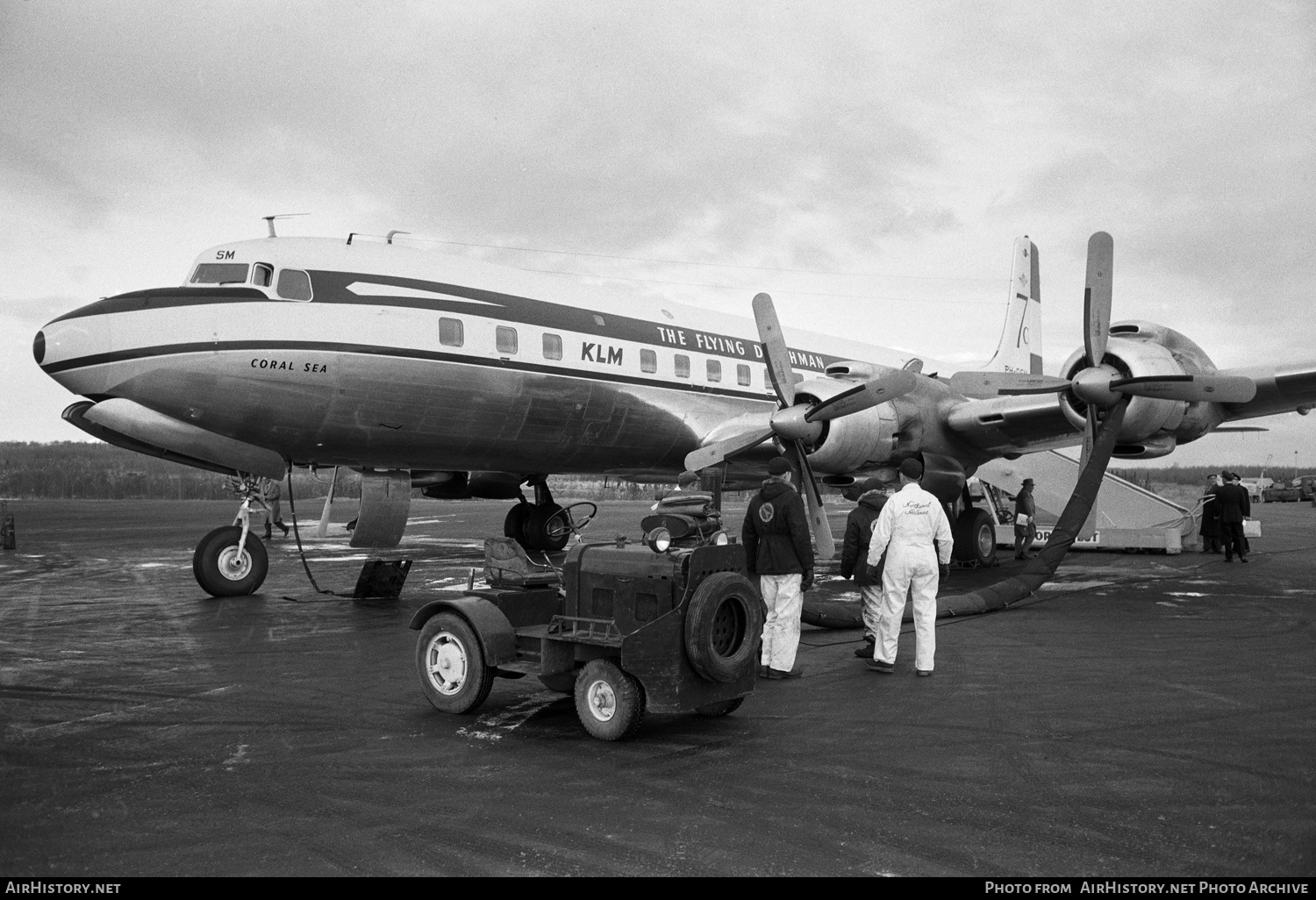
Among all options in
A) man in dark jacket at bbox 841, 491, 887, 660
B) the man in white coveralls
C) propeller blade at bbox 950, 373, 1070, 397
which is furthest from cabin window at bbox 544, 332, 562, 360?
the man in white coveralls

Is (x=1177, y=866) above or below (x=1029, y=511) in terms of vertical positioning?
below

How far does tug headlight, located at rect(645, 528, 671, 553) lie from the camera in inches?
222

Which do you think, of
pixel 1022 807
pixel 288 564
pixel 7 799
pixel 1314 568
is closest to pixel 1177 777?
pixel 1022 807

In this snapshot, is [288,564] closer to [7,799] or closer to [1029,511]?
[7,799]

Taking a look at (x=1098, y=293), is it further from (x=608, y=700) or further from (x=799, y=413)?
(x=608, y=700)

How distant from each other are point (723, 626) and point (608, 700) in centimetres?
88

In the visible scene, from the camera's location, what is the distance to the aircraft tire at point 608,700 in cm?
546

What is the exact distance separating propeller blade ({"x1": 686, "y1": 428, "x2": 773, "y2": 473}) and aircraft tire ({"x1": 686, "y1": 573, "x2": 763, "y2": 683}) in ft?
21.2

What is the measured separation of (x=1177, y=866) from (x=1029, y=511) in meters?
16.7

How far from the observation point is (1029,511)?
19.2 meters

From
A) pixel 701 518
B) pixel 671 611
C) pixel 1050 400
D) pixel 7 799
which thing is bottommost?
pixel 7 799

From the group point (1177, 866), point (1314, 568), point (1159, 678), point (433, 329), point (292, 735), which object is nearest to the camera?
point (1177, 866)

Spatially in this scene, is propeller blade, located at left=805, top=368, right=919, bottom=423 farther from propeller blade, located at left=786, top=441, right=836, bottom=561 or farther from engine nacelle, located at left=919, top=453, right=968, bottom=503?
engine nacelle, located at left=919, top=453, right=968, bottom=503

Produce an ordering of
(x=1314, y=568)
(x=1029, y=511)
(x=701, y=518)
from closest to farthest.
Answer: (x=701, y=518)
(x=1314, y=568)
(x=1029, y=511)
